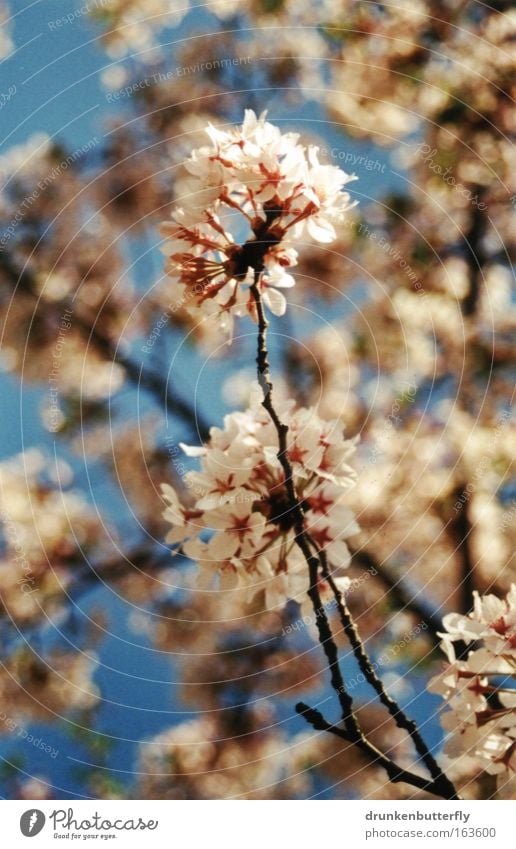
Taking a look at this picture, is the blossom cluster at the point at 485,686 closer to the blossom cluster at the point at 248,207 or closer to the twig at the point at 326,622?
the twig at the point at 326,622

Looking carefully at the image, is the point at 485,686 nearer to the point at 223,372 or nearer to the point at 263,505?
the point at 263,505

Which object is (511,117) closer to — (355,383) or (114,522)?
(355,383)

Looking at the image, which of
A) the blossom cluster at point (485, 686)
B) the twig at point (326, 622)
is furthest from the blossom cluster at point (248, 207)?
the blossom cluster at point (485, 686)

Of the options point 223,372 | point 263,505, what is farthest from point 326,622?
point 223,372

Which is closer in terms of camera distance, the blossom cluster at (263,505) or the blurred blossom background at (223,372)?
the blossom cluster at (263,505)

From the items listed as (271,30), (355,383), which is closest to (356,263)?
(355,383)

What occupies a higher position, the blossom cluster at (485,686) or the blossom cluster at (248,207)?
the blossom cluster at (248,207)

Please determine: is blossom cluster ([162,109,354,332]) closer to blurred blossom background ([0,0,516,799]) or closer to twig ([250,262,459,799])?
twig ([250,262,459,799])
